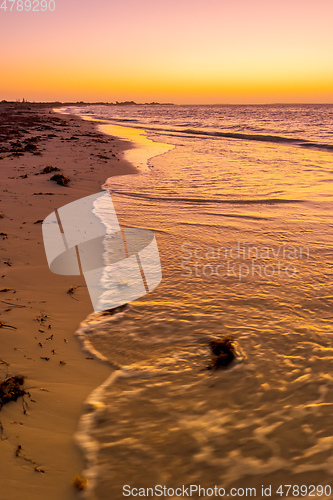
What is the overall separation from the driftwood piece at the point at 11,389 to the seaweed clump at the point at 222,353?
1501mm

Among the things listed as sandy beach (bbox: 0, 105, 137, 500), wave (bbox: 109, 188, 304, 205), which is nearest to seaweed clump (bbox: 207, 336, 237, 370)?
sandy beach (bbox: 0, 105, 137, 500)

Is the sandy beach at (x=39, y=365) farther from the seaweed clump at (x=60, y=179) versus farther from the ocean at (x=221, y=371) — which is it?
the seaweed clump at (x=60, y=179)

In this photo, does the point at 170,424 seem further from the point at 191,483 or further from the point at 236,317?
the point at 236,317

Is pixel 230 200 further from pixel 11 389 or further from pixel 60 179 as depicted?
pixel 11 389

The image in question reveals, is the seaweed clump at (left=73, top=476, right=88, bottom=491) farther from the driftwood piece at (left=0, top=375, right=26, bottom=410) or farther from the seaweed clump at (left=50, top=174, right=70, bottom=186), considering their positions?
the seaweed clump at (left=50, top=174, right=70, bottom=186)

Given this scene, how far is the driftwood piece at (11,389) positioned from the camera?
2.37 m

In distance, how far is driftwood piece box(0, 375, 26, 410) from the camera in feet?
7.77

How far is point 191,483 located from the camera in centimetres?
198

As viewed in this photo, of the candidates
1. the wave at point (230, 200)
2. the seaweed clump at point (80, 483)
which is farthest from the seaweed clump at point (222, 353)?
the wave at point (230, 200)

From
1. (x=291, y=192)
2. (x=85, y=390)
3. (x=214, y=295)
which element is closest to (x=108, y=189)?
(x=291, y=192)

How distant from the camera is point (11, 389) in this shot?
2438mm

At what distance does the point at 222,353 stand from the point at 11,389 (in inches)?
67.7

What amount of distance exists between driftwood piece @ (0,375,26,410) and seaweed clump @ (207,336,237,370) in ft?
4.93

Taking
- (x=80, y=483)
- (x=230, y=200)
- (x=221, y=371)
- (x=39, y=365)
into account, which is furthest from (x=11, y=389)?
(x=230, y=200)
